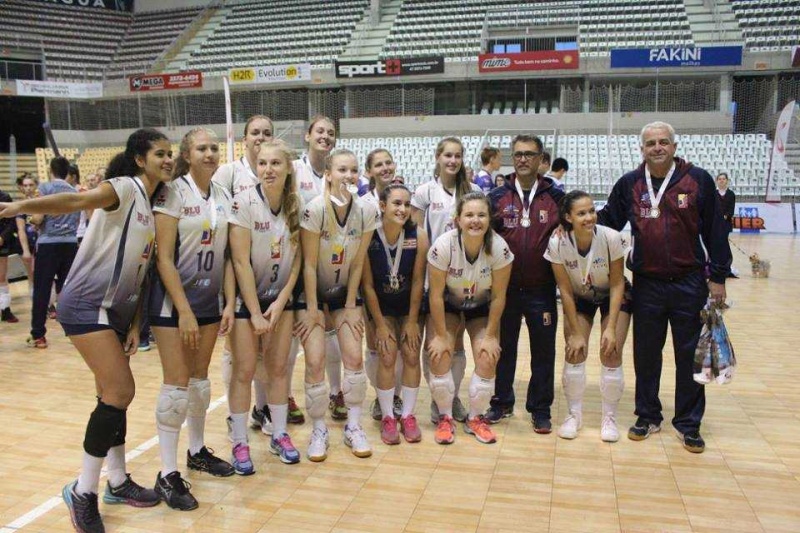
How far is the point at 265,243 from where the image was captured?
10.9ft

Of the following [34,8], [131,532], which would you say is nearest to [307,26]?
[34,8]

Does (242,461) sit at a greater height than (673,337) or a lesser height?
lesser

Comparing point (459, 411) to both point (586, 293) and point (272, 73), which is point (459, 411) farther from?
point (272, 73)

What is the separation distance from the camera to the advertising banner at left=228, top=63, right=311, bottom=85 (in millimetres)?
21188

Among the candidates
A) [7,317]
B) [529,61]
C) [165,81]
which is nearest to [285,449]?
[7,317]

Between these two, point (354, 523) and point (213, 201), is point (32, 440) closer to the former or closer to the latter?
point (213, 201)

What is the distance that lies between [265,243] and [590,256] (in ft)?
6.20

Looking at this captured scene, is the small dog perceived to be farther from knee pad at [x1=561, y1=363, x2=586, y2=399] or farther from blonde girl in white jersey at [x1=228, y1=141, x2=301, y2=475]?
blonde girl in white jersey at [x1=228, y1=141, x2=301, y2=475]

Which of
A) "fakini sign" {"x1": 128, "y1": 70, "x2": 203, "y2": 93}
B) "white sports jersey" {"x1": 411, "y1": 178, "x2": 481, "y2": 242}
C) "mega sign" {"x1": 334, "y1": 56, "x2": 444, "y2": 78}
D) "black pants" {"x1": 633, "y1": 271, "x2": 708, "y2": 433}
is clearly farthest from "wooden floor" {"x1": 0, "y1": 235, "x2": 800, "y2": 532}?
"fakini sign" {"x1": 128, "y1": 70, "x2": 203, "y2": 93}

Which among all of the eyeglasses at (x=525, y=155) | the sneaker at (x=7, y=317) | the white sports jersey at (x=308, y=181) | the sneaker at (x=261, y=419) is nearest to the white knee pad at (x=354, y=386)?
the sneaker at (x=261, y=419)

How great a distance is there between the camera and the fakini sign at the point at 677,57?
18.7 metres

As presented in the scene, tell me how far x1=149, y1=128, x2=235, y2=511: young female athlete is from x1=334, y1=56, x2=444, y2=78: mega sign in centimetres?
1840

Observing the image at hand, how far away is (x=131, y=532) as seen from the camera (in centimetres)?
276

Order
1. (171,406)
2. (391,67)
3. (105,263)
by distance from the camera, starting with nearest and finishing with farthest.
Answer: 1. (105,263)
2. (171,406)
3. (391,67)
